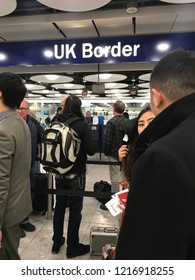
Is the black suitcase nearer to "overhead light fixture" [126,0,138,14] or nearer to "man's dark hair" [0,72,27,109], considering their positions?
"man's dark hair" [0,72,27,109]

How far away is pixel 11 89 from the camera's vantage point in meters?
1.48

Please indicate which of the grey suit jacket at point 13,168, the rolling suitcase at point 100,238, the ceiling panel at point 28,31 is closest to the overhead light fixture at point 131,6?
the ceiling panel at point 28,31

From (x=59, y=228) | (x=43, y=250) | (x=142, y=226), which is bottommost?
(x=43, y=250)

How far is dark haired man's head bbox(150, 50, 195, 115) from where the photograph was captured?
2.61 feet

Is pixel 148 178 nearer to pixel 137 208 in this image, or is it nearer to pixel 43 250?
pixel 137 208

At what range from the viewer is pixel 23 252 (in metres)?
2.52

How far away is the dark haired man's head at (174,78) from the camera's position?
31.4 inches

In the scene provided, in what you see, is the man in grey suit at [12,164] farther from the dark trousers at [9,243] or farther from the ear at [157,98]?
the ear at [157,98]

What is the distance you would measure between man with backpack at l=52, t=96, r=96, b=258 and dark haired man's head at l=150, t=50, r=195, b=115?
4.70 ft

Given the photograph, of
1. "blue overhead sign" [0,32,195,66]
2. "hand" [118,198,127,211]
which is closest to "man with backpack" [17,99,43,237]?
"blue overhead sign" [0,32,195,66]

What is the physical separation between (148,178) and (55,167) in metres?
1.59

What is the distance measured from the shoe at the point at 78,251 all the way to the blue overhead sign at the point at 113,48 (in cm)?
274

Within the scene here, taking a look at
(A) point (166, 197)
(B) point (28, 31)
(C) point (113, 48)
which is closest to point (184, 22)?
(C) point (113, 48)

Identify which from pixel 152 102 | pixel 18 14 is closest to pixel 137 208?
pixel 152 102
